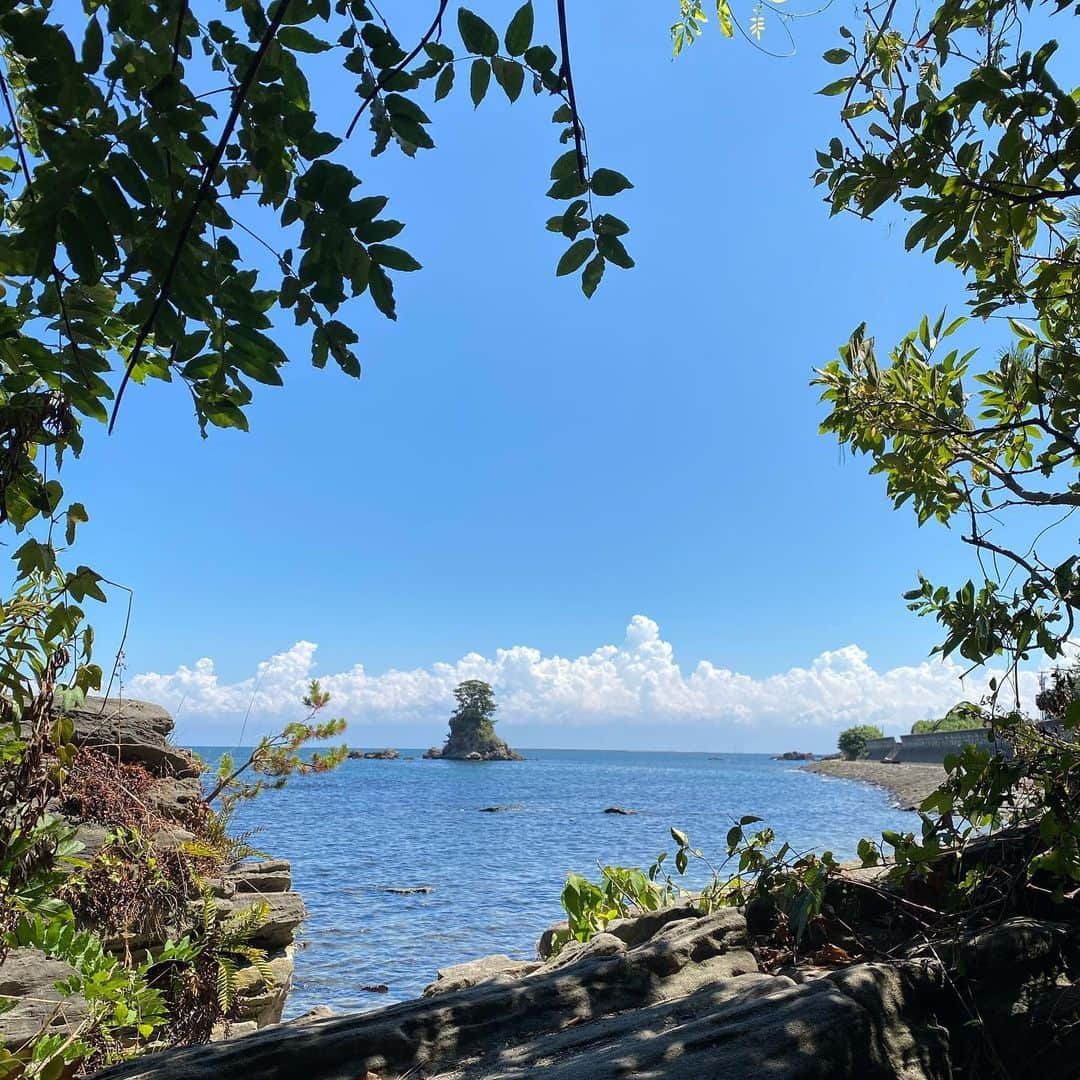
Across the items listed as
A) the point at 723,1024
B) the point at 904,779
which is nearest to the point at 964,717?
the point at 723,1024

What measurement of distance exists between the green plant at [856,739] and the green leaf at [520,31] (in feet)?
404

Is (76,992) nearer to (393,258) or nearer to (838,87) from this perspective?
(393,258)

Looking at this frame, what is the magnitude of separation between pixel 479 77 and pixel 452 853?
36646mm

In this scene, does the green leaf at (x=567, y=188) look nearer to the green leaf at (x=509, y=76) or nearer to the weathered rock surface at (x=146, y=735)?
the green leaf at (x=509, y=76)

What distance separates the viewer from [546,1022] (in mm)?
3697

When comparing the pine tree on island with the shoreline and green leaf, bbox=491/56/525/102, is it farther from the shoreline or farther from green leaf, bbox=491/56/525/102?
green leaf, bbox=491/56/525/102

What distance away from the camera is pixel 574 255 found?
6.79 feet

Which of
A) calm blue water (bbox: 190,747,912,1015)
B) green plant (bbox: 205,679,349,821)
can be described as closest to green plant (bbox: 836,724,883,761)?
calm blue water (bbox: 190,747,912,1015)

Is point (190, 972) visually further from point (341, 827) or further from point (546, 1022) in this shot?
point (341, 827)

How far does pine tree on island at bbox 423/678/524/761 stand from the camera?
146m

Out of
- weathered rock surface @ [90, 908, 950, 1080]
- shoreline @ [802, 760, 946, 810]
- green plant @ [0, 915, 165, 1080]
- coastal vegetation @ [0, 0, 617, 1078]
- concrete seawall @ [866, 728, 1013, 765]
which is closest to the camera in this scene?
coastal vegetation @ [0, 0, 617, 1078]

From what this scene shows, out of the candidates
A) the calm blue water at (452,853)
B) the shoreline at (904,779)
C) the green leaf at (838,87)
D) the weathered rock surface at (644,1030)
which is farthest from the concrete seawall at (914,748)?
the green leaf at (838,87)

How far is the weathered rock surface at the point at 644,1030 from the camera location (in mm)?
2777

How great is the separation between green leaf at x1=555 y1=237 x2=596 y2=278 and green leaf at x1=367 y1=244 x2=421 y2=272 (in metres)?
0.45
